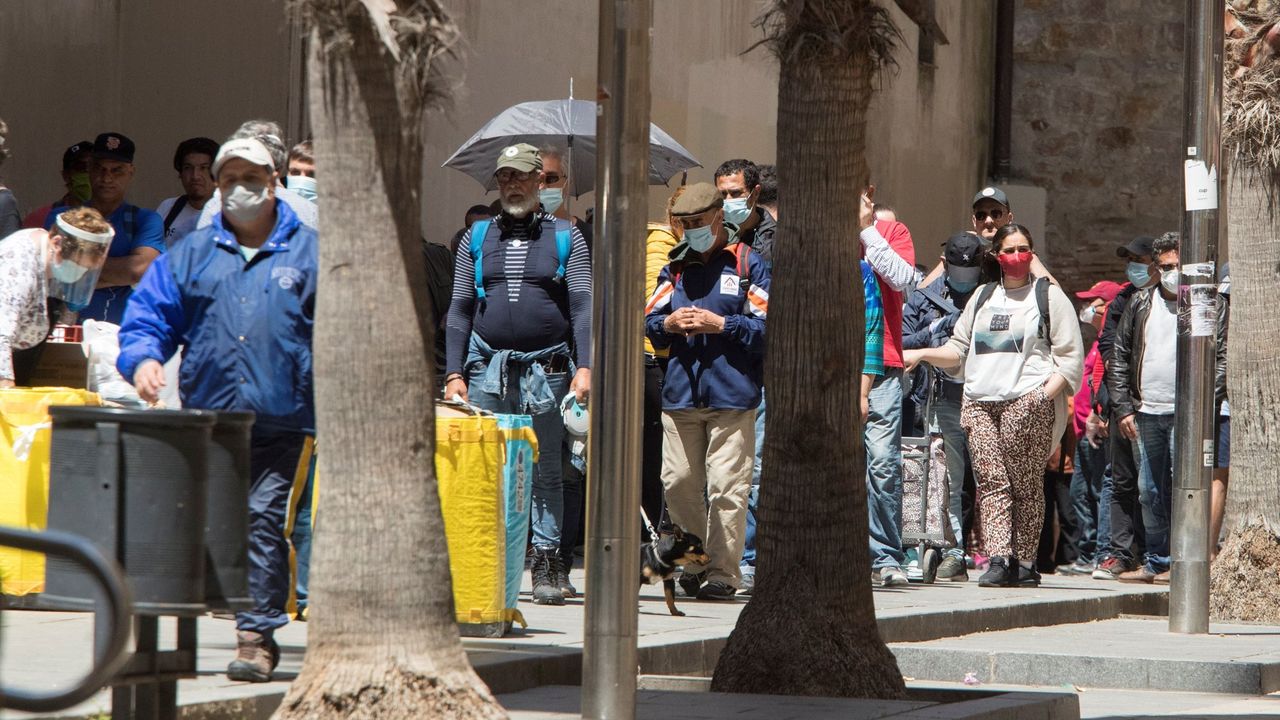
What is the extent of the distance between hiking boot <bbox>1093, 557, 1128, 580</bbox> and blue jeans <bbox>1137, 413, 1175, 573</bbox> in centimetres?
66

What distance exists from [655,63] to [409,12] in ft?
38.4

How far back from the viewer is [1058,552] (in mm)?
15383

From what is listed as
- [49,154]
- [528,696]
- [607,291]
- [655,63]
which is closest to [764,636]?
[528,696]

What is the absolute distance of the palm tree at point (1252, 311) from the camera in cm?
1230

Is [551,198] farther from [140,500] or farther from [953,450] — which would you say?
[140,500]

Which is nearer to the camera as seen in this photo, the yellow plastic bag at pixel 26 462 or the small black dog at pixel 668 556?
the yellow plastic bag at pixel 26 462

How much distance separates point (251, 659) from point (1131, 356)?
27.7 ft

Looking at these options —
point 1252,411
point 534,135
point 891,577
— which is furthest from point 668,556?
point 1252,411

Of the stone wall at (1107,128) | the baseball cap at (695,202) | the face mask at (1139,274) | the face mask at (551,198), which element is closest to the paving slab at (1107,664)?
the baseball cap at (695,202)

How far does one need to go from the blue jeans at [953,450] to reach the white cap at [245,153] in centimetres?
685

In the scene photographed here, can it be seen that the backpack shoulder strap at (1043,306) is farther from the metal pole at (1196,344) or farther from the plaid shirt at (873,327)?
the metal pole at (1196,344)

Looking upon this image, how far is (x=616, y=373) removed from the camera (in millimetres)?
6574

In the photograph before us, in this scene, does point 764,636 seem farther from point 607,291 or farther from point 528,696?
point 607,291

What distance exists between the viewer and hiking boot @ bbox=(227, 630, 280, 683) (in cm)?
709
